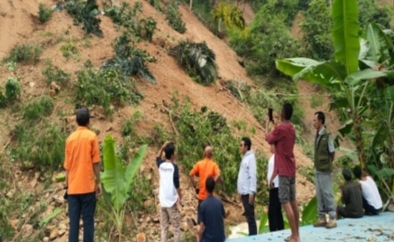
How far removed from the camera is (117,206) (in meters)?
7.92

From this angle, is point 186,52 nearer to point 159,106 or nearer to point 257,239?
point 159,106

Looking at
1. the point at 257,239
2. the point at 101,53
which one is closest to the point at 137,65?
the point at 101,53

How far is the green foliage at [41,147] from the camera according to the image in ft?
35.3

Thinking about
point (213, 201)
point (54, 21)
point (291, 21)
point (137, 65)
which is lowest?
point (213, 201)

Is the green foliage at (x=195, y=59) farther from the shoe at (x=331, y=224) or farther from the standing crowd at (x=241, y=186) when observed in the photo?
the shoe at (x=331, y=224)

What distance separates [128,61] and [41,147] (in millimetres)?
4079

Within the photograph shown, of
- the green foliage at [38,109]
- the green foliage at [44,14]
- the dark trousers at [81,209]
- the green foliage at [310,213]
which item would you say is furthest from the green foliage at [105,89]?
the dark trousers at [81,209]

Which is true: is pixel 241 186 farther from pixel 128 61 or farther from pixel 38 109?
pixel 128 61

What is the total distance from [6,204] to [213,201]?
5.56 m

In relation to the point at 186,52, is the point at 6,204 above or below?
below

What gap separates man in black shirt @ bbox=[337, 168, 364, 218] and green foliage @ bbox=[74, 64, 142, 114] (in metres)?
6.30

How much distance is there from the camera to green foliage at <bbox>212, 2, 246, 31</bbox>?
23375 mm

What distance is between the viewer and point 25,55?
1356 cm

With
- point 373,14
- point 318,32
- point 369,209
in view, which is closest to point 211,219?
point 369,209
